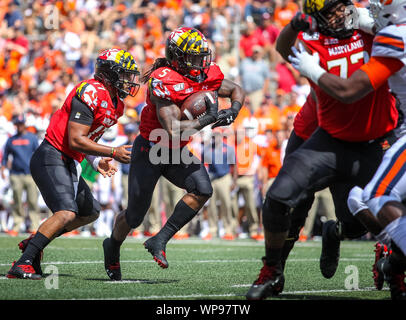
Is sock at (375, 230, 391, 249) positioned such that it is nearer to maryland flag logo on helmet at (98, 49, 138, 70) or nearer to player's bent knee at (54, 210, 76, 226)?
player's bent knee at (54, 210, 76, 226)

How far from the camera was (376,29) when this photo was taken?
15.4 feet

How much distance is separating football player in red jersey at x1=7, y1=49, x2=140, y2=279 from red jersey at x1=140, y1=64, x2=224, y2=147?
0.29 metres

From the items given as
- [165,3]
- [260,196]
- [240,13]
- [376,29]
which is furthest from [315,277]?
[165,3]

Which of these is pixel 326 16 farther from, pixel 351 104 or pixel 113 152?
pixel 113 152

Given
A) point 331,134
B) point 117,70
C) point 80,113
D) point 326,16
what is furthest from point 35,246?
point 326,16

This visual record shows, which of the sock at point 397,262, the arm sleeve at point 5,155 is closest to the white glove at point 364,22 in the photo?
the sock at point 397,262

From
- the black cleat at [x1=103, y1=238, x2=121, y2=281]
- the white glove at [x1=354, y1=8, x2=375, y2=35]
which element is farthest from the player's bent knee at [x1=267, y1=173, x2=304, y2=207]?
the black cleat at [x1=103, y1=238, x2=121, y2=281]

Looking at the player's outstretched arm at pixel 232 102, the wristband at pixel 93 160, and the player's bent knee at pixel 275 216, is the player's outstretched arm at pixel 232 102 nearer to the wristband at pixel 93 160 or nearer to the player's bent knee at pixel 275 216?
the wristband at pixel 93 160

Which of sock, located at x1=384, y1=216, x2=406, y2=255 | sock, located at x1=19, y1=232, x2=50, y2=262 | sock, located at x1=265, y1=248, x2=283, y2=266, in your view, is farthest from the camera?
sock, located at x1=19, y1=232, x2=50, y2=262

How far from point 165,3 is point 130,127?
4744mm

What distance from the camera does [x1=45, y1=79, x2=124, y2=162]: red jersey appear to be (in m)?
6.08

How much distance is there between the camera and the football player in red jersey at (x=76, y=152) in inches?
235

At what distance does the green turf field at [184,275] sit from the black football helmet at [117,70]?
5.41 feet

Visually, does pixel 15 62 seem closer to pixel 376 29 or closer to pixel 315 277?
pixel 315 277
